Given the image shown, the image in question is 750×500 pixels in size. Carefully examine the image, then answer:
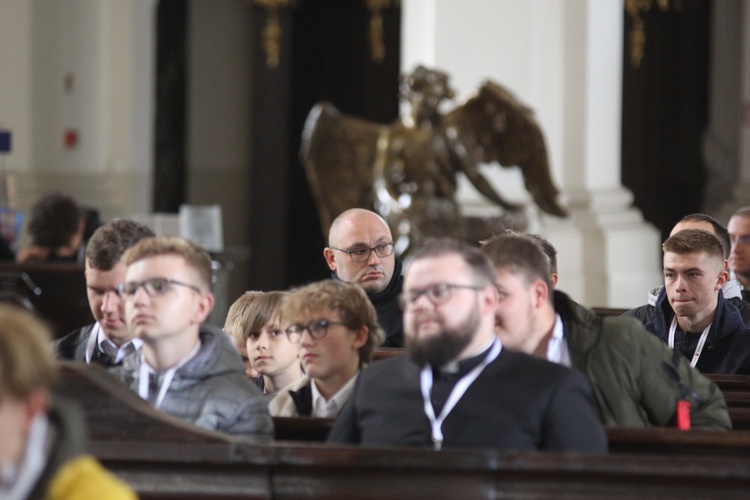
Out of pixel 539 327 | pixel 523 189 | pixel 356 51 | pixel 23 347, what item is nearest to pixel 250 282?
pixel 356 51

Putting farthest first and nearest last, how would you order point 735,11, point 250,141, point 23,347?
point 250,141, point 735,11, point 23,347

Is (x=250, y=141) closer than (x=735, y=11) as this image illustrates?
No

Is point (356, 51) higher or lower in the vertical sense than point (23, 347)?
higher

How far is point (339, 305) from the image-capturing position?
3758mm

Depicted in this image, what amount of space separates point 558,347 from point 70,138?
420 inches

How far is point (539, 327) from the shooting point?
3703 mm

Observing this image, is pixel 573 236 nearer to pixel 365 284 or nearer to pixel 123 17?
pixel 123 17

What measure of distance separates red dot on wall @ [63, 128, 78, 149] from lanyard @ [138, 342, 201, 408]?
10.5 m

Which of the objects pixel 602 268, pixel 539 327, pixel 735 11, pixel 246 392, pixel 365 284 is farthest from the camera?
pixel 735 11

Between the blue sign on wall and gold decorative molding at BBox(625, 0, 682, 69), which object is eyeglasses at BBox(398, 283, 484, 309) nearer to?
the blue sign on wall

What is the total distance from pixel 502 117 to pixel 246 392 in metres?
7.82

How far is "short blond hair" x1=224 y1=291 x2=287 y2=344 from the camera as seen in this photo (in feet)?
14.5

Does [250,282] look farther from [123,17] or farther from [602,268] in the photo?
[602,268]

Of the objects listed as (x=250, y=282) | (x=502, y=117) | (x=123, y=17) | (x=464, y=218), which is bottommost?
(x=250, y=282)
